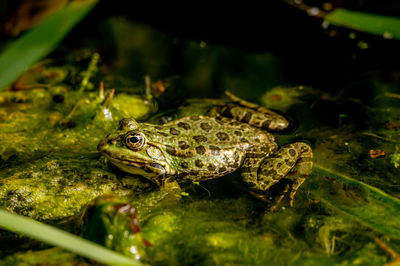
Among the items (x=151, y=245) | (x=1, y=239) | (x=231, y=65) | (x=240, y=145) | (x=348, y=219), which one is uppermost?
(x=231, y=65)

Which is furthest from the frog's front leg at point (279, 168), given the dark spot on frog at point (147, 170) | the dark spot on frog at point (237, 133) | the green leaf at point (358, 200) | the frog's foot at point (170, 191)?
the dark spot on frog at point (147, 170)

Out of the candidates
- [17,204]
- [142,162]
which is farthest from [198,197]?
[17,204]

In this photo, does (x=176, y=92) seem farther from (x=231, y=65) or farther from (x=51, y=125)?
(x=51, y=125)

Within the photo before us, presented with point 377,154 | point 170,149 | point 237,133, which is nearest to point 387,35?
point 377,154

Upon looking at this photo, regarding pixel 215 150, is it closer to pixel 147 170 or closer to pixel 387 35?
pixel 147 170

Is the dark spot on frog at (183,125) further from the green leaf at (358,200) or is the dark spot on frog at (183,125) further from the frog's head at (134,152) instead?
the green leaf at (358,200)

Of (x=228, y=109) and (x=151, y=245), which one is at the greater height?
(x=228, y=109)
